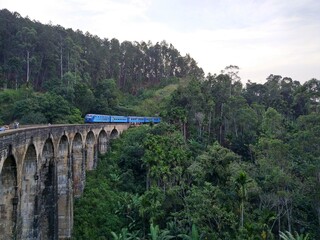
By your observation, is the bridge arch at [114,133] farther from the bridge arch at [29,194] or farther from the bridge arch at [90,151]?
the bridge arch at [29,194]

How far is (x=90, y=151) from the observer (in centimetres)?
3434

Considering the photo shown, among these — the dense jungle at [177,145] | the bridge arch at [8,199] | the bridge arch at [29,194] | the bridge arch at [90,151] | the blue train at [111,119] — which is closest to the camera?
the bridge arch at [8,199]

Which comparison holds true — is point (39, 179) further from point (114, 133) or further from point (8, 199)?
point (114, 133)

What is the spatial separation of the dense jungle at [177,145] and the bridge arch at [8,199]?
39.6 feet

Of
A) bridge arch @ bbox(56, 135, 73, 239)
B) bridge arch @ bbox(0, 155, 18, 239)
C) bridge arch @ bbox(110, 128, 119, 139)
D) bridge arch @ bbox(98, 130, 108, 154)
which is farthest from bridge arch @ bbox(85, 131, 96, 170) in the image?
bridge arch @ bbox(0, 155, 18, 239)

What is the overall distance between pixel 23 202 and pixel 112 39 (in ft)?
231

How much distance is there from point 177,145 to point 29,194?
857 inches

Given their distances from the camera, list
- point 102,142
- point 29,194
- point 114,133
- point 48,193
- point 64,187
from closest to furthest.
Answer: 1. point 29,194
2. point 48,193
3. point 64,187
4. point 102,142
5. point 114,133

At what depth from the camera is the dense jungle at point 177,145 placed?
2566 centimetres

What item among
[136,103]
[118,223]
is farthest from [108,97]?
[118,223]

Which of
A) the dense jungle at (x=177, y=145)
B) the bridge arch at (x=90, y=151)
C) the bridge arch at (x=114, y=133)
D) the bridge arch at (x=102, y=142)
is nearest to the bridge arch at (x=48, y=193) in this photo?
the dense jungle at (x=177, y=145)

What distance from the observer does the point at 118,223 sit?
93.8 feet

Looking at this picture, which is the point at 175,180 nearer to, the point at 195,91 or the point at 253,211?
the point at 253,211

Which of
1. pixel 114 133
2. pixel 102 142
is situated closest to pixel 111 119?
pixel 114 133
